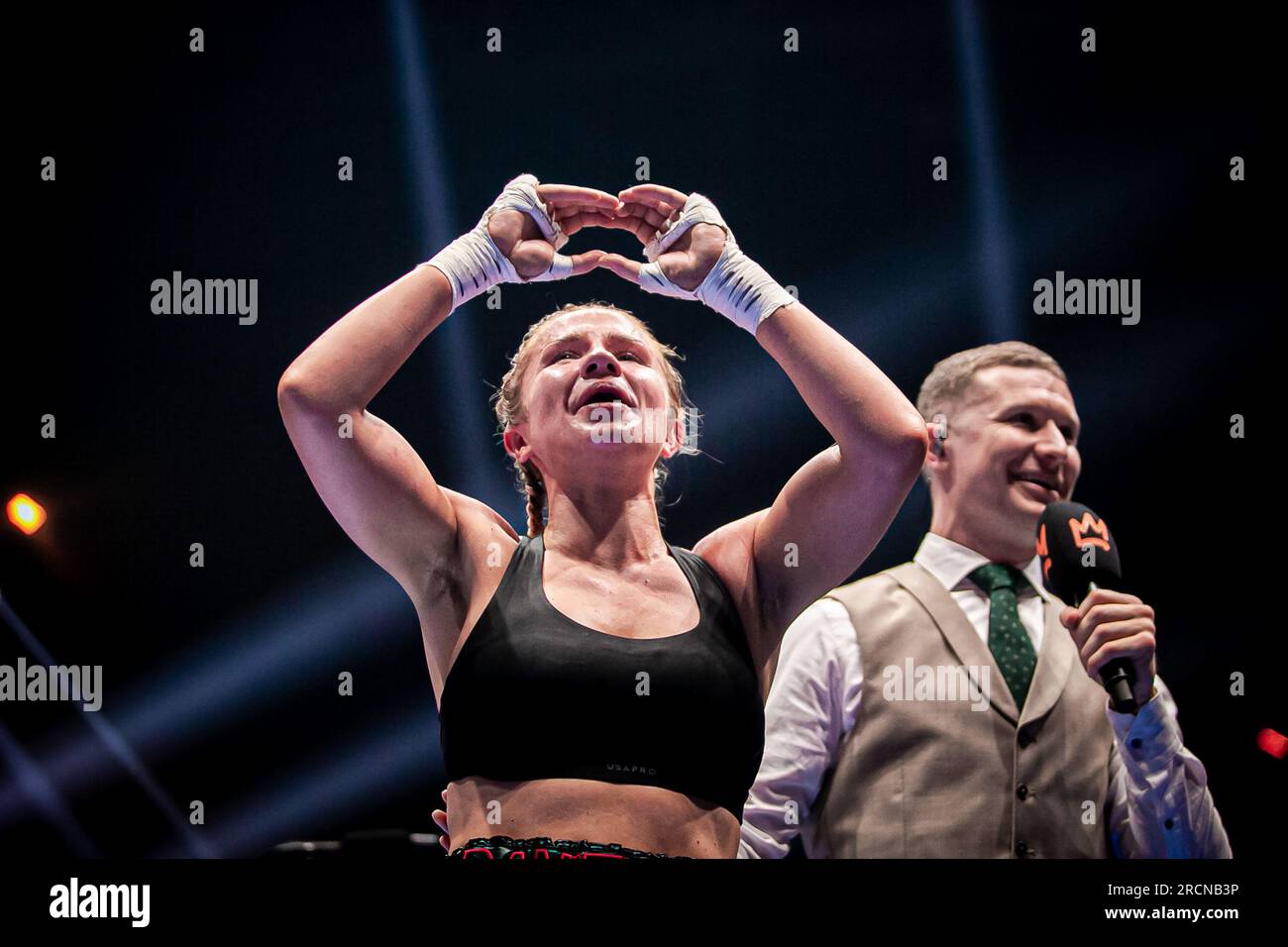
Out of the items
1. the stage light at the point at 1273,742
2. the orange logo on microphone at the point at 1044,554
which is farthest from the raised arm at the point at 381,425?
the stage light at the point at 1273,742

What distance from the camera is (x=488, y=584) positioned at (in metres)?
1.71

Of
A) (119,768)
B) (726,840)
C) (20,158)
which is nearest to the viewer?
(726,840)

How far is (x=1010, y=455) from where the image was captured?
2.19 meters

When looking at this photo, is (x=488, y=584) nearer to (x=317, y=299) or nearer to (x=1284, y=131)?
(x=317, y=299)

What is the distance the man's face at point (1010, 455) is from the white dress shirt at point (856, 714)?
0.08 m

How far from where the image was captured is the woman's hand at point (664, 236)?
1866 mm

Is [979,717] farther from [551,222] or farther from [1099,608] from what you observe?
[551,222]

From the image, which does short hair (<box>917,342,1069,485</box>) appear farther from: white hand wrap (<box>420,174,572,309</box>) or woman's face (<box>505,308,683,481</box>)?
white hand wrap (<box>420,174,572,309</box>)

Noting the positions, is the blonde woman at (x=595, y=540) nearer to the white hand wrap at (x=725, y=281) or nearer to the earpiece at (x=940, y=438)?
the white hand wrap at (x=725, y=281)

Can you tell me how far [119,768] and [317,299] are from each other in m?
0.97

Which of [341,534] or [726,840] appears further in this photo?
[341,534]

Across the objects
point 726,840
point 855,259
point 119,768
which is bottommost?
point 726,840
